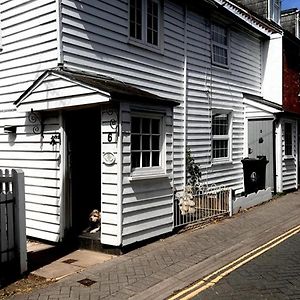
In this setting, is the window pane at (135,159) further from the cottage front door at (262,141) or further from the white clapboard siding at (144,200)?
the cottage front door at (262,141)

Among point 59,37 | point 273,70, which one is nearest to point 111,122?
point 59,37

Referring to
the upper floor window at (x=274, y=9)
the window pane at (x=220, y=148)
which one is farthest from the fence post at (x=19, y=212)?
the upper floor window at (x=274, y=9)

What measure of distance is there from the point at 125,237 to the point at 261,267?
2.49 metres

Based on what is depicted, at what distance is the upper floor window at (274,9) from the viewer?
1773 centimetres

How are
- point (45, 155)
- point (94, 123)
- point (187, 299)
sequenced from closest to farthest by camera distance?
point (187, 299) → point (45, 155) → point (94, 123)

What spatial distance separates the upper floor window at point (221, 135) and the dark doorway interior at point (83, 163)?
5.77 m

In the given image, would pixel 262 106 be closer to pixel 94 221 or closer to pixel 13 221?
pixel 94 221

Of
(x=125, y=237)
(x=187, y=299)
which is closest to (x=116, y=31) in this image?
(x=125, y=237)

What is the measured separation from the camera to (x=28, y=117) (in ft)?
28.0

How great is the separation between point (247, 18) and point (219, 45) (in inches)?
78.3

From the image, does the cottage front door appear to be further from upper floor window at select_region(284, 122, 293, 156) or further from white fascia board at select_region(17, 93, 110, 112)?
white fascia board at select_region(17, 93, 110, 112)

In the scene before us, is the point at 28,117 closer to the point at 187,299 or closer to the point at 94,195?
the point at 94,195

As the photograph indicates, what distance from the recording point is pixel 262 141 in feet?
49.8

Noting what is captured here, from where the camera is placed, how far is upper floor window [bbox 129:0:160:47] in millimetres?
9836
